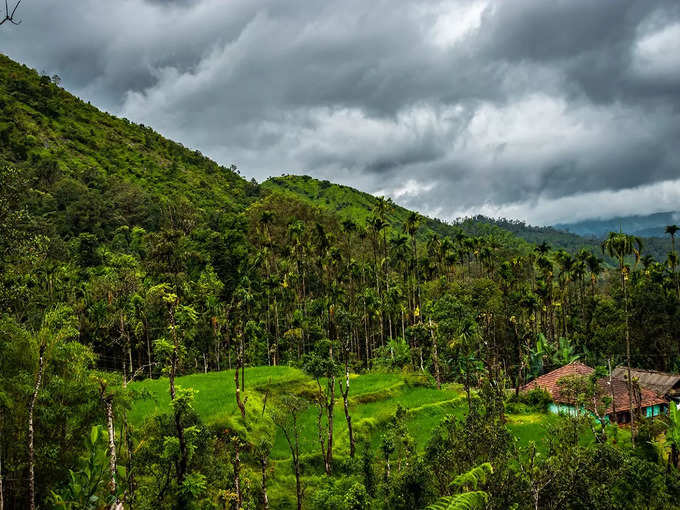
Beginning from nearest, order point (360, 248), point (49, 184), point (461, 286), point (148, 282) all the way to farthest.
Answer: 1. point (148, 282)
2. point (461, 286)
3. point (49, 184)
4. point (360, 248)

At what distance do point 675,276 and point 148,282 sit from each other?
76.8 metres

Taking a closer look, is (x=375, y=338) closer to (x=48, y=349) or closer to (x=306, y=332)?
(x=306, y=332)

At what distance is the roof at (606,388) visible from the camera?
50.2 m

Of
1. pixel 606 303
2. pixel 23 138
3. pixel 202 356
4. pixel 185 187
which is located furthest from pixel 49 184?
pixel 606 303

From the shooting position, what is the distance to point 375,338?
8375cm

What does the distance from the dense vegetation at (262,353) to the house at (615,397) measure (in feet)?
8.64

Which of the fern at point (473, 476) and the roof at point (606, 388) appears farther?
the roof at point (606, 388)

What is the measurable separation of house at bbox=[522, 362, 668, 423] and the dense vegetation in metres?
2.63

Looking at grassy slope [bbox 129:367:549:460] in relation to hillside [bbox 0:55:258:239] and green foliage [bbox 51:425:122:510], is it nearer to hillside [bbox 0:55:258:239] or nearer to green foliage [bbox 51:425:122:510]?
green foliage [bbox 51:425:122:510]

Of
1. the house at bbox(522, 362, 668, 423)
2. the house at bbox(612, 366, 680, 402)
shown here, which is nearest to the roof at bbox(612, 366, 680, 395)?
the house at bbox(612, 366, 680, 402)

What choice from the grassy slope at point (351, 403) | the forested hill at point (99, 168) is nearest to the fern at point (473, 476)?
the grassy slope at point (351, 403)

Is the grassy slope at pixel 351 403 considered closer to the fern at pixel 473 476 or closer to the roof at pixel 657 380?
the fern at pixel 473 476

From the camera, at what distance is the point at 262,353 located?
218ft

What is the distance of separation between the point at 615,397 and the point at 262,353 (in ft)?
151
